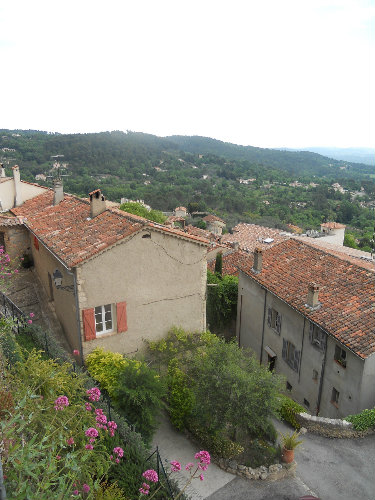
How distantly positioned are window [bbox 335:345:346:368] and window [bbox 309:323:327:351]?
0.55 metres

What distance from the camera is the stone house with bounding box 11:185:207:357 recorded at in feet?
39.5

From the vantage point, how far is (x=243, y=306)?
21.0m

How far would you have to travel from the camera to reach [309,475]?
1016cm

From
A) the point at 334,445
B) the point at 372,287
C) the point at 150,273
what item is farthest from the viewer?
the point at 372,287

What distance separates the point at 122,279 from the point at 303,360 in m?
8.73

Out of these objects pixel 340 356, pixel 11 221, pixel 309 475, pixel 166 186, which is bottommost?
pixel 166 186

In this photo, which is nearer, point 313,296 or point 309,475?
point 309,475

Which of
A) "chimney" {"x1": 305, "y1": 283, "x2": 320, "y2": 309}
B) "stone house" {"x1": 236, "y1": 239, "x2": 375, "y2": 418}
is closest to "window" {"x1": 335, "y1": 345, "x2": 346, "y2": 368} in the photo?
"stone house" {"x1": 236, "y1": 239, "x2": 375, "y2": 418}

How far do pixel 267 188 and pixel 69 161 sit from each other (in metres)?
71.9

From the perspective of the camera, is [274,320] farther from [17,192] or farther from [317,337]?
[17,192]

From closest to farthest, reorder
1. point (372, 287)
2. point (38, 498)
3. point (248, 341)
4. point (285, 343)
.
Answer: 1. point (38, 498)
2. point (372, 287)
3. point (285, 343)
4. point (248, 341)

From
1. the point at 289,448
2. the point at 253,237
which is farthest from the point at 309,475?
the point at 253,237

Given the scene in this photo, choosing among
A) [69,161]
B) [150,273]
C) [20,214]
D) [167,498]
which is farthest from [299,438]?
[69,161]

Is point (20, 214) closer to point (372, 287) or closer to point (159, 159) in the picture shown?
point (372, 287)
